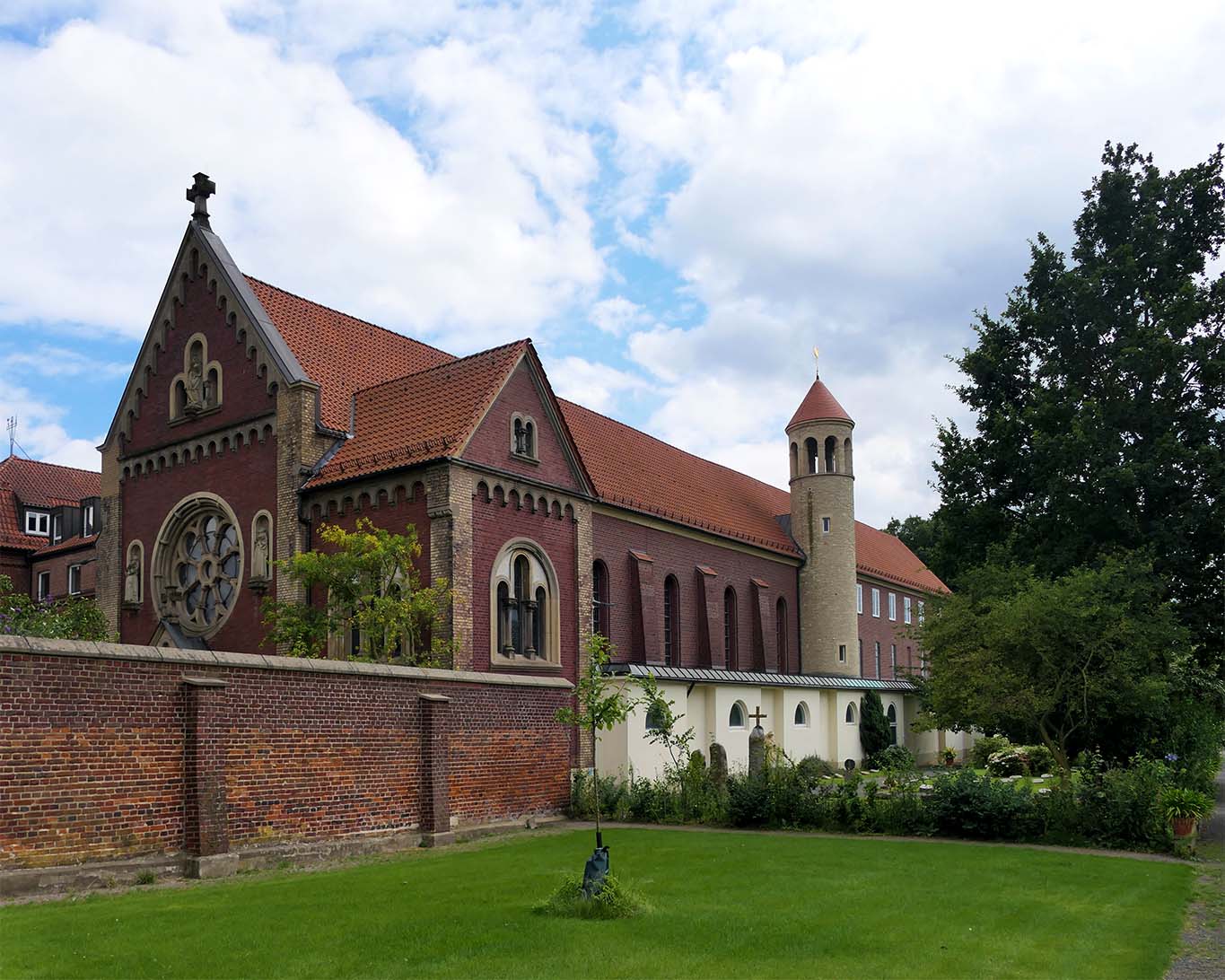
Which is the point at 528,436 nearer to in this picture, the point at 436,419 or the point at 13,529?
the point at 436,419

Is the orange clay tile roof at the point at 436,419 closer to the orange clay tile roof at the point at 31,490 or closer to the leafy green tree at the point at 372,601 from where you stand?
the leafy green tree at the point at 372,601

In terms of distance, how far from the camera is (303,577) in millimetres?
25922

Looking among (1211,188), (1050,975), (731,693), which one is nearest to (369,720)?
(1050,975)

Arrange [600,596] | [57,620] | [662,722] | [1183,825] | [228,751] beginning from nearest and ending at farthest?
[228,751] < [1183,825] < [662,722] < [57,620] < [600,596]

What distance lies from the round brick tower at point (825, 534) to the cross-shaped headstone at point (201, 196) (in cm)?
2613

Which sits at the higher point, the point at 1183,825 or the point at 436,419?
the point at 436,419

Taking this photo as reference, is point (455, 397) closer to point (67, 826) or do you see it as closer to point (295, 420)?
point (295, 420)

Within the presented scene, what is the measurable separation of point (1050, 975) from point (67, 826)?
11.9m

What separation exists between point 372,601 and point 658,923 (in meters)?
13.9

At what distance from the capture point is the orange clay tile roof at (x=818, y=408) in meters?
47.8

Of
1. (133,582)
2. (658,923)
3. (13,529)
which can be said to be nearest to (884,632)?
(133,582)

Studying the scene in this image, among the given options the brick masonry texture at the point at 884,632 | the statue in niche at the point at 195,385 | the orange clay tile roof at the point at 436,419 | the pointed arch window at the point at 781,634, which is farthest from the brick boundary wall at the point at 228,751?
the brick masonry texture at the point at 884,632

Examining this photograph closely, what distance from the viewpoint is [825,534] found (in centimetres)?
4728

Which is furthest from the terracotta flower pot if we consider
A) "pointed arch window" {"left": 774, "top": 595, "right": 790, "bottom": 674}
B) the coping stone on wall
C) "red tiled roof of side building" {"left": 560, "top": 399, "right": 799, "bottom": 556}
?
"pointed arch window" {"left": 774, "top": 595, "right": 790, "bottom": 674}
